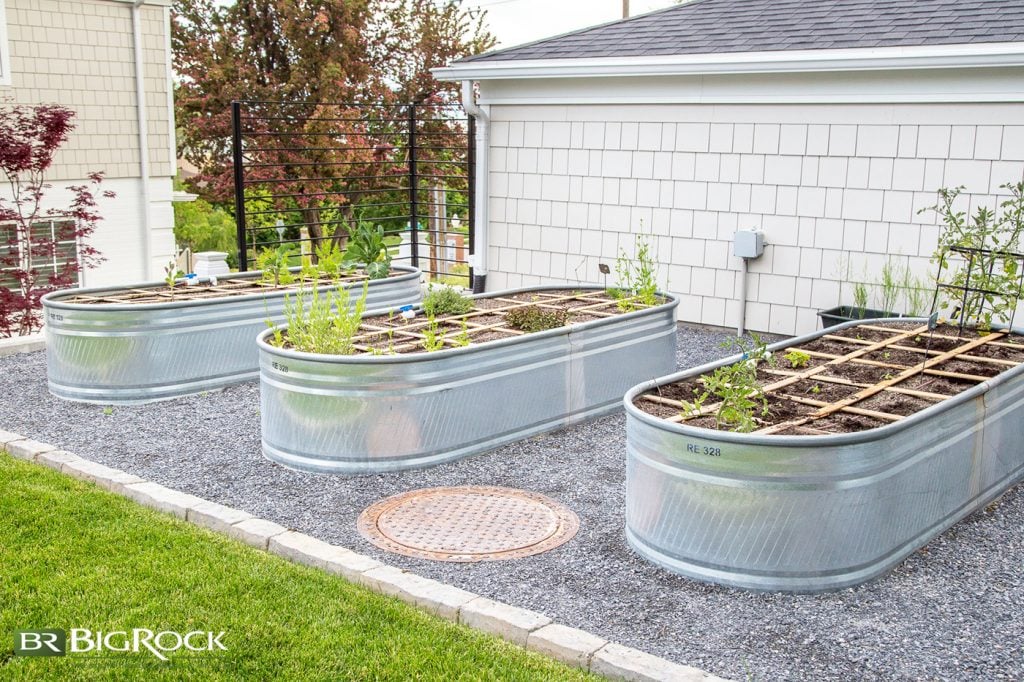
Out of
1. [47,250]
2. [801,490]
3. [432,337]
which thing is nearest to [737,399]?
[801,490]

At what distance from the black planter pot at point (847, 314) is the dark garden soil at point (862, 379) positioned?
1.62 meters

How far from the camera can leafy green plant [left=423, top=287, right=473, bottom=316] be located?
748 centimetres

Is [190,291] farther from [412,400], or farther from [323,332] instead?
[412,400]

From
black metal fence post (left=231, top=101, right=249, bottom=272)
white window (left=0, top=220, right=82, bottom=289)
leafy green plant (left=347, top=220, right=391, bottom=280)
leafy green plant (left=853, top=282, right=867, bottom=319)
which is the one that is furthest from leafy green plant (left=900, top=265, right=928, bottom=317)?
white window (left=0, top=220, right=82, bottom=289)

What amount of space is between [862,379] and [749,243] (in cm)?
378

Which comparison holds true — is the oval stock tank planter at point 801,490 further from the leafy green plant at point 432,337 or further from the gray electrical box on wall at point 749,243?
the gray electrical box on wall at point 749,243

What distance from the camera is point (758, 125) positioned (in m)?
9.36

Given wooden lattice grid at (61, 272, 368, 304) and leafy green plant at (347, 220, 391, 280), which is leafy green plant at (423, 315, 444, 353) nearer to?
wooden lattice grid at (61, 272, 368, 304)

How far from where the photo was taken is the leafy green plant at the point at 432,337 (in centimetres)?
627

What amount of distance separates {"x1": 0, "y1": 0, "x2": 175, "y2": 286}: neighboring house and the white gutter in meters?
5.20

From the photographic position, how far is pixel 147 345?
24.2 ft

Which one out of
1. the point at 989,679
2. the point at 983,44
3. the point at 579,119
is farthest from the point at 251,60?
the point at 989,679

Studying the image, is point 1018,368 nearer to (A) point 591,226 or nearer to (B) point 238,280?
(A) point 591,226

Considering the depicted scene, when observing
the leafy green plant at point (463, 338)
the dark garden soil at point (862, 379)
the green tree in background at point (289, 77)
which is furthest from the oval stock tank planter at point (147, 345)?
the green tree in background at point (289, 77)
